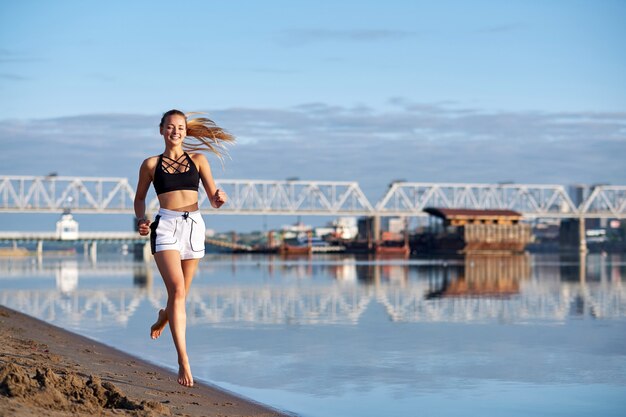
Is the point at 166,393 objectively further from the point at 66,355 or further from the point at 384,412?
the point at 66,355

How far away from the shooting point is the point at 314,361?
13750 mm

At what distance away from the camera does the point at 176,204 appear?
26.8 feet

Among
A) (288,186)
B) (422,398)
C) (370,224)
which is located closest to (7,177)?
(288,186)

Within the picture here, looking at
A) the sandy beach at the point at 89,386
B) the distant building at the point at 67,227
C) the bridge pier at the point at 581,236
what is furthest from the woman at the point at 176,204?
the bridge pier at the point at 581,236

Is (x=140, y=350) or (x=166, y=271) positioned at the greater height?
(x=166, y=271)

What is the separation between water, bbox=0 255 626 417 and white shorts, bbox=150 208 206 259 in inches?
99.9

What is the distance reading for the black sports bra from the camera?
8133 mm

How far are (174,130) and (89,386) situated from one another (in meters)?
2.11

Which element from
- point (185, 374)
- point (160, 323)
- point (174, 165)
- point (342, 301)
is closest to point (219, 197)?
point (174, 165)

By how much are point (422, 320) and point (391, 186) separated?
144 m

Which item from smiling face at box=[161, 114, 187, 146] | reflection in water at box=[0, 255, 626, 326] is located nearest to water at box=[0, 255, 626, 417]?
reflection in water at box=[0, 255, 626, 326]

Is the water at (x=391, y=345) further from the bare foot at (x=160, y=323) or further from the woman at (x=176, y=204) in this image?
the woman at (x=176, y=204)

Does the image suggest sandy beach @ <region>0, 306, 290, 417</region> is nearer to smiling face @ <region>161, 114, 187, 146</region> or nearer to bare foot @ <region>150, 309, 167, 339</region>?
bare foot @ <region>150, 309, 167, 339</region>

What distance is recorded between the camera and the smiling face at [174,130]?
325 inches
